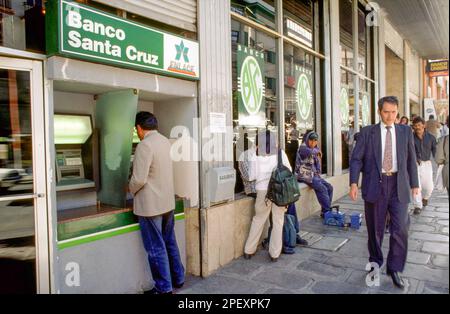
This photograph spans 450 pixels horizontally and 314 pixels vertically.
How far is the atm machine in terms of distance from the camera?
11.0ft

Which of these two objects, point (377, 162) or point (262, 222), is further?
point (262, 222)

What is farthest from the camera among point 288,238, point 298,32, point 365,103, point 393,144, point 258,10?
point 365,103

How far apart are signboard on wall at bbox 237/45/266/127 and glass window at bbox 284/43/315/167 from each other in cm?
81

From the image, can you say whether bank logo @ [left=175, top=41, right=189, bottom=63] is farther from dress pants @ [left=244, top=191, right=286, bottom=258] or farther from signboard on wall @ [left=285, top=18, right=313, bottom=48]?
signboard on wall @ [left=285, top=18, right=313, bottom=48]

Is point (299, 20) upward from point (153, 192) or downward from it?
upward

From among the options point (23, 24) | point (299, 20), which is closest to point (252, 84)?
point (299, 20)

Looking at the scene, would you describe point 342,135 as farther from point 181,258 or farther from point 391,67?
point 391,67

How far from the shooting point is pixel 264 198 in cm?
433

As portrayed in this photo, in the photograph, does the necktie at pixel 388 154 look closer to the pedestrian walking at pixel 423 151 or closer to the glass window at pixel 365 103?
the pedestrian walking at pixel 423 151

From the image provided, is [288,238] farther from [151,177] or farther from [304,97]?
[304,97]

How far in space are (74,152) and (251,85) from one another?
2683mm
